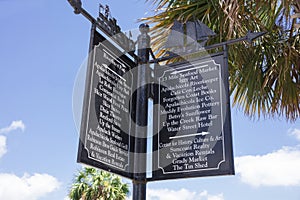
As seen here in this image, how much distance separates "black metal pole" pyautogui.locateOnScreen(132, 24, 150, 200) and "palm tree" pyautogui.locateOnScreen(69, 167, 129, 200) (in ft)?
39.2

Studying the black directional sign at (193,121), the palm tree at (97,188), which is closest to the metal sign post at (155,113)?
the black directional sign at (193,121)

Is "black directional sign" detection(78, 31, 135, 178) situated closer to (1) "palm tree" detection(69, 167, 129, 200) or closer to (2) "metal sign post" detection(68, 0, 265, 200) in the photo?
(2) "metal sign post" detection(68, 0, 265, 200)

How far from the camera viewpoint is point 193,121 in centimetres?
324

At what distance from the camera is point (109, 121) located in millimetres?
3111

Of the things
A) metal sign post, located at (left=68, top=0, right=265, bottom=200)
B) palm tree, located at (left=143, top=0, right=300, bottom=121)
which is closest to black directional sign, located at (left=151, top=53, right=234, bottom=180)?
metal sign post, located at (left=68, top=0, right=265, bottom=200)

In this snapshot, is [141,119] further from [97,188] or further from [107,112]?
[97,188]

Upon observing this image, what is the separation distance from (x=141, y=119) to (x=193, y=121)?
0.49 metres

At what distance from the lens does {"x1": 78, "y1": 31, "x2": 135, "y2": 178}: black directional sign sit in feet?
9.41

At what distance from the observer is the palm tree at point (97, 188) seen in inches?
592

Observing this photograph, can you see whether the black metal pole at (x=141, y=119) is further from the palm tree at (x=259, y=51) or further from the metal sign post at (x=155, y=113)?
the palm tree at (x=259, y=51)

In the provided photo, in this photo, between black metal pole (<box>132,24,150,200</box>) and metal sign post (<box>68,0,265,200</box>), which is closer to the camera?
metal sign post (<box>68,0,265,200</box>)

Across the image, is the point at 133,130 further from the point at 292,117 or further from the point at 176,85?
the point at 292,117

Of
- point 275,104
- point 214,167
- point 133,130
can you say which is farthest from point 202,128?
point 275,104

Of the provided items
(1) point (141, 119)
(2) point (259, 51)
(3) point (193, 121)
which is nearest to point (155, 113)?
(1) point (141, 119)
